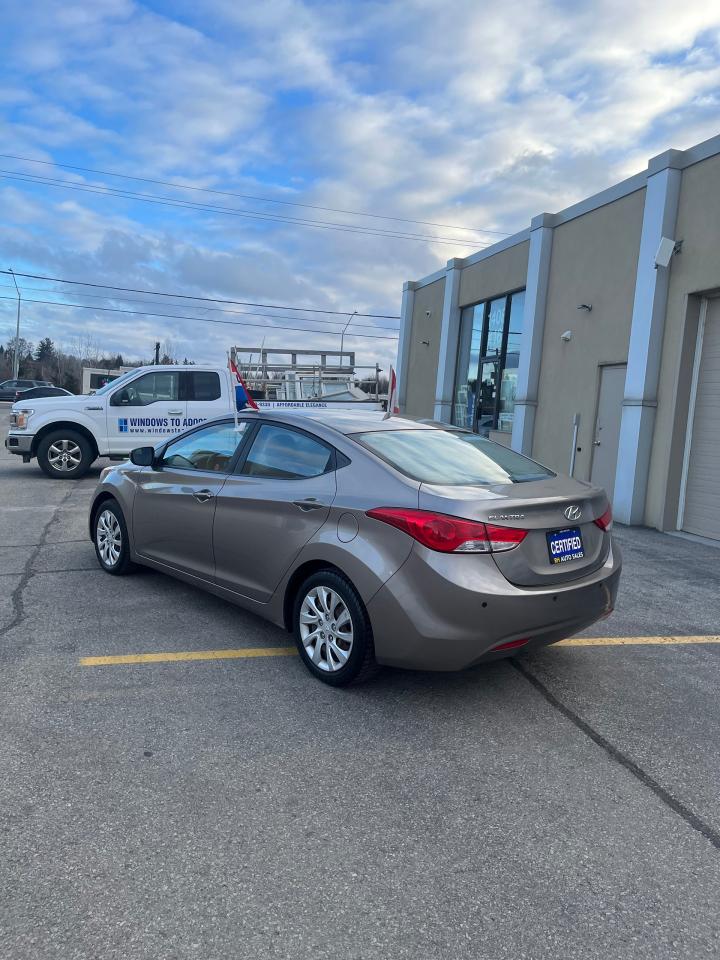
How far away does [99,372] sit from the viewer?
5819cm

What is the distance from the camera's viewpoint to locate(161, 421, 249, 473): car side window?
5.16 metres

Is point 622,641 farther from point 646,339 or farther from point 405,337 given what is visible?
point 405,337

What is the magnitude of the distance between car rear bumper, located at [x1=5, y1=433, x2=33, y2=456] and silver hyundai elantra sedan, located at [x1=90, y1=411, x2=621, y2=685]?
26.8 feet

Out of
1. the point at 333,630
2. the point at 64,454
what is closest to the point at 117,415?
the point at 64,454

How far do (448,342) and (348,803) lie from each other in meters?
15.7

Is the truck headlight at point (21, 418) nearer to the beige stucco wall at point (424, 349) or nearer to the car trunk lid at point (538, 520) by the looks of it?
the beige stucco wall at point (424, 349)

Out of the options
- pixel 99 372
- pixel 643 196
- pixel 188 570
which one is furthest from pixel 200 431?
pixel 99 372

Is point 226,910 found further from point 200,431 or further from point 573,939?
point 200,431

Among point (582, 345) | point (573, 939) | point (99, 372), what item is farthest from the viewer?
point (99, 372)

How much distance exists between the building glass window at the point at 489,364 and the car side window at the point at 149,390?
21.7 feet

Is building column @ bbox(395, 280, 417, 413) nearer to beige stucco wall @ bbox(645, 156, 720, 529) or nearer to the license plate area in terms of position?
beige stucco wall @ bbox(645, 156, 720, 529)

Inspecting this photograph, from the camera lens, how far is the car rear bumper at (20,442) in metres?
12.2

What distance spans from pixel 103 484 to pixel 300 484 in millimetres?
2726

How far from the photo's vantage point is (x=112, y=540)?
623 centimetres
